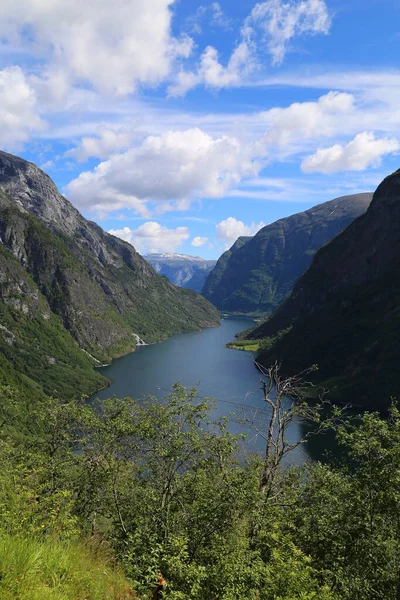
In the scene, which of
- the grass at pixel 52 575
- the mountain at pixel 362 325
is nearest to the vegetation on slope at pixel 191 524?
the grass at pixel 52 575

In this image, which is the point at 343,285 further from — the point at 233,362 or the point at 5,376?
the point at 5,376

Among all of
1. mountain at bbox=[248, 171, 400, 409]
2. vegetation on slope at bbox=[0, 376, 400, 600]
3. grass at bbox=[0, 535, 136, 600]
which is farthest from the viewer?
mountain at bbox=[248, 171, 400, 409]

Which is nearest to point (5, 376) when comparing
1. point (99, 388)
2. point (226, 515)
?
point (99, 388)

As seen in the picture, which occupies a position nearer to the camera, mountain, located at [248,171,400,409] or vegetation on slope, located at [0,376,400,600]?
vegetation on slope, located at [0,376,400,600]

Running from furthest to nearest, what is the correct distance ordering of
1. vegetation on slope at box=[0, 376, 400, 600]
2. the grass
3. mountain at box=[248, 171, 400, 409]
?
mountain at box=[248, 171, 400, 409] < vegetation on slope at box=[0, 376, 400, 600] < the grass

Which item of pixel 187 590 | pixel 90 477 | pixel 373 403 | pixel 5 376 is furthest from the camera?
pixel 5 376

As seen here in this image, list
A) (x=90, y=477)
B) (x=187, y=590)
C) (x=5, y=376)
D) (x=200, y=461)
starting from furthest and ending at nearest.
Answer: (x=5, y=376) < (x=90, y=477) < (x=200, y=461) < (x=187, y=590)

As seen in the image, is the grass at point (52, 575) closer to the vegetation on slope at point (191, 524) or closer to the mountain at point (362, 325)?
the vegetation on slope at point (191, 524)

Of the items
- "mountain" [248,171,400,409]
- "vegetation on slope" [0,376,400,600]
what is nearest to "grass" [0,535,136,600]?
"vegetation on slope" [0,376,400,600]

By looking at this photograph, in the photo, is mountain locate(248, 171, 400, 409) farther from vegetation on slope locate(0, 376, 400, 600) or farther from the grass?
the grass
